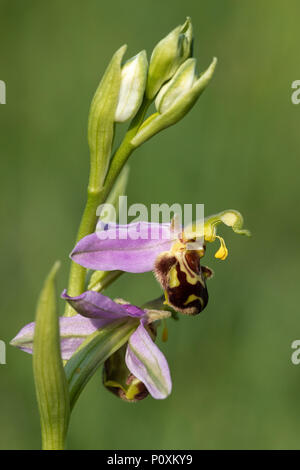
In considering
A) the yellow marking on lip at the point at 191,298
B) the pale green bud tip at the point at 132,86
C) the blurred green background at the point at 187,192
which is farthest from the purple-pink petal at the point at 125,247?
the blurred green background at the point at 187,192

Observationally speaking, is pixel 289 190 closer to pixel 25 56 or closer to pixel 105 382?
pixel 25 56

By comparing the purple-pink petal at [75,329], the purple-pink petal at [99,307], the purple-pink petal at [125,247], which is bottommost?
the purple-pink petal at [75,329]

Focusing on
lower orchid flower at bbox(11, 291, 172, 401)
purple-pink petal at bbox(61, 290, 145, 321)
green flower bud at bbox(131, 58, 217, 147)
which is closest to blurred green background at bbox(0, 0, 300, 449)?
lower orchid flower at bbox(11, 291, 172, 401)

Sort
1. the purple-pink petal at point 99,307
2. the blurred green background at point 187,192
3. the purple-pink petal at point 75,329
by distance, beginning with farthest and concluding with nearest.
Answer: the blurred green background at point 187,192 < the purple-pink petal at point 75,329 < the purple-pink petal at point 99,307

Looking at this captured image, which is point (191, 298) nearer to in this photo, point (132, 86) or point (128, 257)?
point (128, 257)

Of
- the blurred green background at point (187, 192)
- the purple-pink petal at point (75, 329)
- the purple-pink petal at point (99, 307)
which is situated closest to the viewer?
the purple-pink petal at point (99, 307)

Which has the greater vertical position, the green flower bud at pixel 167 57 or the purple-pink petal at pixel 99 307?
the green flower bud at pixel 167 57

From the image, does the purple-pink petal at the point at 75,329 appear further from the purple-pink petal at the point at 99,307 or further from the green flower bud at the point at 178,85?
the green flower bud at the point at 178,85
